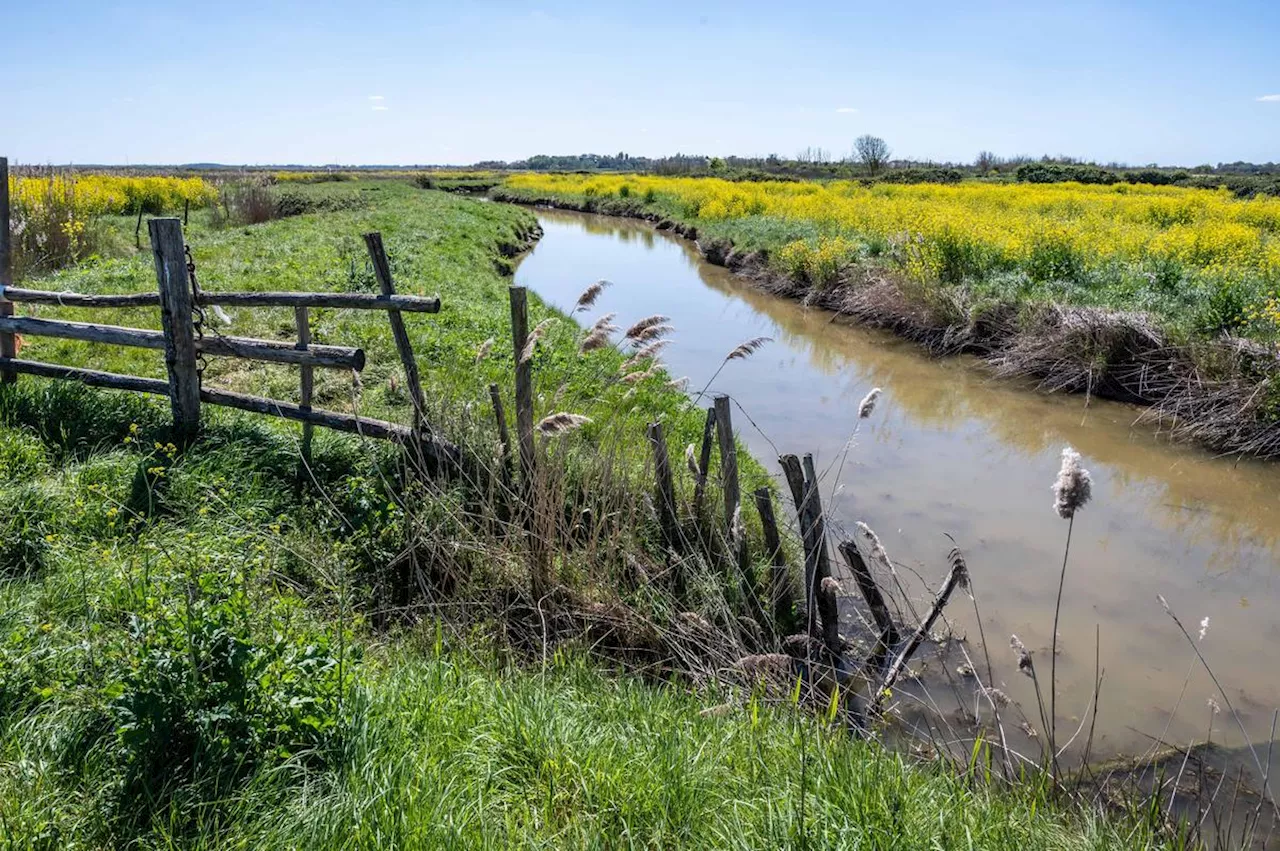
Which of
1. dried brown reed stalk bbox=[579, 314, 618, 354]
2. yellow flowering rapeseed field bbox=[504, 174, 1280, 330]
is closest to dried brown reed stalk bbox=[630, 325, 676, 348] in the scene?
dried brown reed stalk bbox=[579, 314, 618, 354]

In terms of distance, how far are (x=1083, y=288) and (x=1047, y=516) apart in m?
6.66

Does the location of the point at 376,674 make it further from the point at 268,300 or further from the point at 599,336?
the point at 268,300

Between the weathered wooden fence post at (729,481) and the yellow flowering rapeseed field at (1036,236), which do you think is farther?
the yellow flowering rapeseed field at (1036,236)

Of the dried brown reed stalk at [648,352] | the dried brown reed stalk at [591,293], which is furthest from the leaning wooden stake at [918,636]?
the dried brown reed stalk at [591,293]

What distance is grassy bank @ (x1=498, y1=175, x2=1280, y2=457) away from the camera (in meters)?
9.68

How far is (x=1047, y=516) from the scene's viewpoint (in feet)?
25.2

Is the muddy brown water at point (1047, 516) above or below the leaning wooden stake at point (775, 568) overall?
below

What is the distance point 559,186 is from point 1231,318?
173 feet

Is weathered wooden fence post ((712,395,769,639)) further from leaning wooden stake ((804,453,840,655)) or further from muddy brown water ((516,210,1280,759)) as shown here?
muddy brown water ((516,210,1280,759))

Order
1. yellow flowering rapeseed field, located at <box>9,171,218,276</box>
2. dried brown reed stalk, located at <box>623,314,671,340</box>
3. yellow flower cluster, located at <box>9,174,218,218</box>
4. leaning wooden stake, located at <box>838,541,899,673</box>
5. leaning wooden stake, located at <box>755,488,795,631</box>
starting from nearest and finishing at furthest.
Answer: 1. dried brown reed stalk, located at <box>623,314,671,340</box>
2. leaning wooden stake, located at <box>838,541,899,673</box>
3. leaning wooden stake, located at <box>755,488,795,631</box>
4. yellow flowering rapeseed field, located at <box>9,171,218,276</box>
5. yellow flower cluster, located at <box>9,174,218,218</box>

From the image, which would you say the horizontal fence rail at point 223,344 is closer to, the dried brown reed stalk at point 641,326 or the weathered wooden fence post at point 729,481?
the dried brown reed stalk at point 641,326

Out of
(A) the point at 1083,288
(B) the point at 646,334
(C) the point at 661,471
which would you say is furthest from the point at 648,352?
(A) the point at 1083,288

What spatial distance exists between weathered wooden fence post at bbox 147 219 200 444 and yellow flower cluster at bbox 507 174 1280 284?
12004mm

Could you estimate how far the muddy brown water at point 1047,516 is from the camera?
5.14 metres
